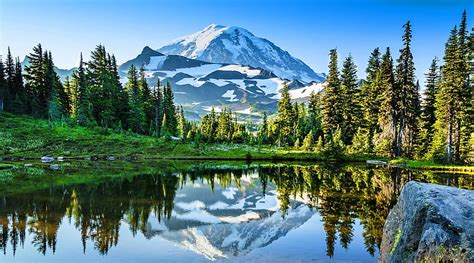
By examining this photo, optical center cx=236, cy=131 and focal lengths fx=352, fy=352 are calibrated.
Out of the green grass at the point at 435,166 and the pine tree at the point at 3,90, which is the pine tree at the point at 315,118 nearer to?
the green grass at the point at 435,166

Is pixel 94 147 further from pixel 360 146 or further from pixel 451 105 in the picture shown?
pixel 451 105

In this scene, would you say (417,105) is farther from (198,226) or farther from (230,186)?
(198,226)

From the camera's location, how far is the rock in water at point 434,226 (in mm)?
5651

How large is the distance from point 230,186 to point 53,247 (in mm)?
17412

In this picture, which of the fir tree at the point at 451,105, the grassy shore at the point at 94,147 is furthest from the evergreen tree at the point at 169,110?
the fir tree at the point at 451,105

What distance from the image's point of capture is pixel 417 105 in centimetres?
5766

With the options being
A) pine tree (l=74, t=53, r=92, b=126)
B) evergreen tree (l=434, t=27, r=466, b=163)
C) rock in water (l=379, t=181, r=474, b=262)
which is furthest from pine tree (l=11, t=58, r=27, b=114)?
rock in water (l=379, t=181, r=474, b=262)

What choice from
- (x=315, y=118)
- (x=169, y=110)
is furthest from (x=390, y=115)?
(x=169, y=110)

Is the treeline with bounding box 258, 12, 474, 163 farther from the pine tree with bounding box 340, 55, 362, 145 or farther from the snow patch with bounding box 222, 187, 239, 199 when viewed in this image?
the snow patch with bounding box 222, 187, 239, 199

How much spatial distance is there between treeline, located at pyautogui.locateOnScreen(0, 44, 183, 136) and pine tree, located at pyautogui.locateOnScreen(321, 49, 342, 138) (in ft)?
106

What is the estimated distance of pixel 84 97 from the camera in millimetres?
72500

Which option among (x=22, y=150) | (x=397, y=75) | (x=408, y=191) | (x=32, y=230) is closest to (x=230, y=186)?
(x=32, y=230)

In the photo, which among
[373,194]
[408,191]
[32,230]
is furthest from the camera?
[373,194]

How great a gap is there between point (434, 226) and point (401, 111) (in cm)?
4950
